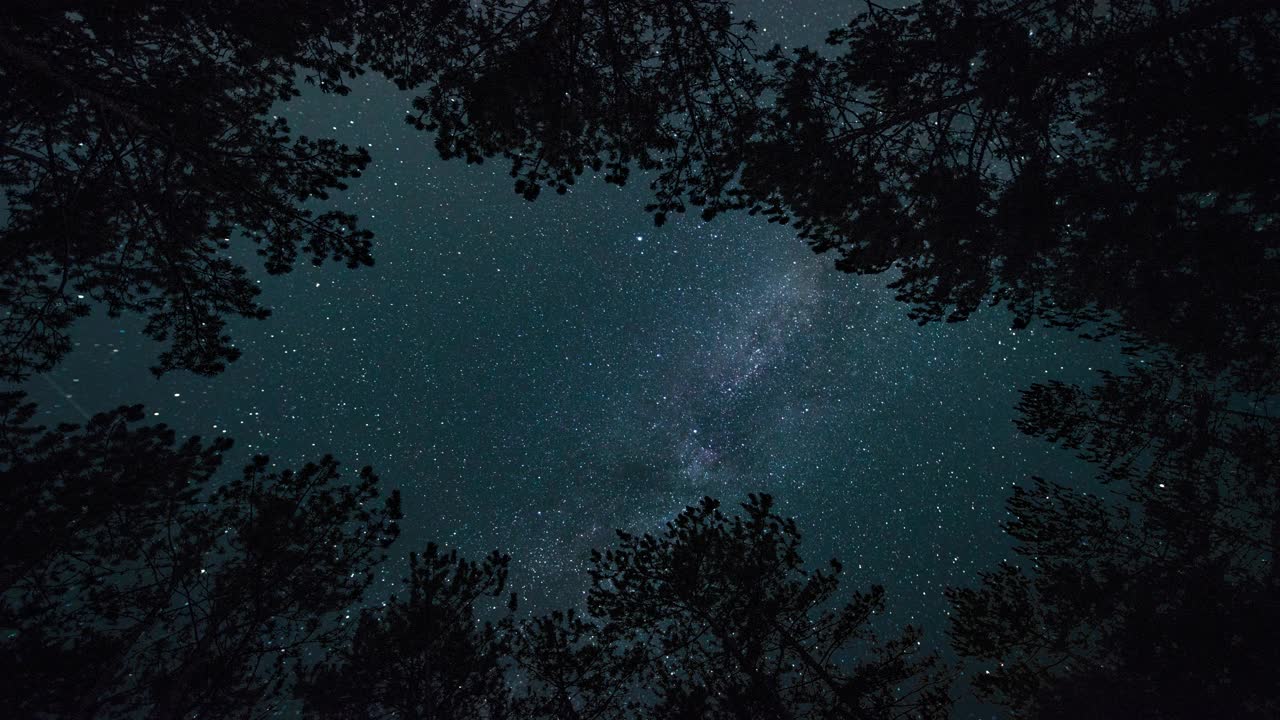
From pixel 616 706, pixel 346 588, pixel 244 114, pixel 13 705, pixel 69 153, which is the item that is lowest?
pixel 616 706

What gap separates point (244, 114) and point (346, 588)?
6698mm

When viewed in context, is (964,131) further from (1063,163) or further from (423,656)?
(423,656)

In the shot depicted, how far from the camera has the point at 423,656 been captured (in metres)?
8.46

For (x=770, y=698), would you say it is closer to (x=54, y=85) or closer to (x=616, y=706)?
(x=616, y=706)

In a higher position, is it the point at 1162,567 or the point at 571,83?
the point at 571,83

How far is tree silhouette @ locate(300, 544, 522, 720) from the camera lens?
27.7 feet

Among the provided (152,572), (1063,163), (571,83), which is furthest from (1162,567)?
(152,572)

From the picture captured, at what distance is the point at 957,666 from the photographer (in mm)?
8094

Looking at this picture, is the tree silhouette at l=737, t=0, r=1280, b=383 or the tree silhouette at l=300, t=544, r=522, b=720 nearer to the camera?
the tree silhouette at l=737, t=0, r=1280, b=383

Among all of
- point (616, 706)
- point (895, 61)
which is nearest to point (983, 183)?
point (895, 61)

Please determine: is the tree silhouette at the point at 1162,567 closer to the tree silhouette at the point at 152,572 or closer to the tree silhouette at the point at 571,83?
the tree silhouette at the point at 571,83

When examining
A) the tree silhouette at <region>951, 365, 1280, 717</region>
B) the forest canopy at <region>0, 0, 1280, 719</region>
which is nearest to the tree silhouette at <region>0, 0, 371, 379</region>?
→ the forest canopy at <region>0, 0, 1280, 719</region>

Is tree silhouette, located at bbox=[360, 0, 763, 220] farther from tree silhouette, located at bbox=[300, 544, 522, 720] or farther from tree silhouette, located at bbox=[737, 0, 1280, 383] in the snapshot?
tree silhouette, located at bbox=[300, 544, 522, 720]

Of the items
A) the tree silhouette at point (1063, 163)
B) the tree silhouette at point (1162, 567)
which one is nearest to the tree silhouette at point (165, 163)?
the tree silhouette at point (1063, 163)
